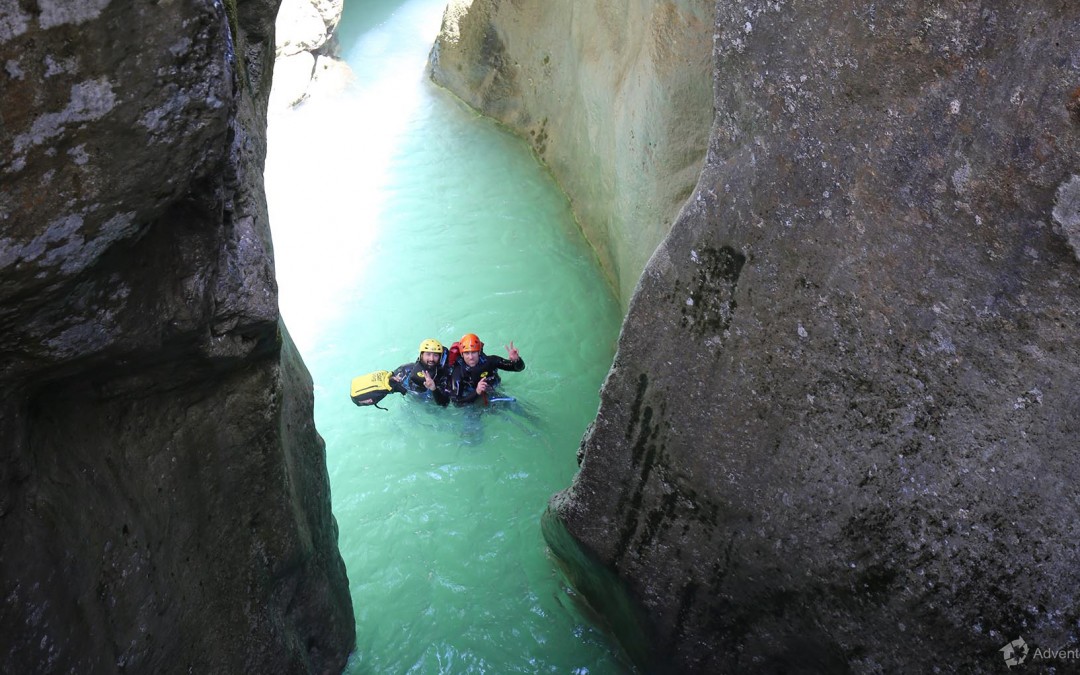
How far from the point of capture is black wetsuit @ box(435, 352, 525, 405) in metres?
7.41

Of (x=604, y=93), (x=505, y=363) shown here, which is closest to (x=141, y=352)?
(x=505, y=363)

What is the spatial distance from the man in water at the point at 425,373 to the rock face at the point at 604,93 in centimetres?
169

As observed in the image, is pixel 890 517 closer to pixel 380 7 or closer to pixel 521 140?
pixel 521 140

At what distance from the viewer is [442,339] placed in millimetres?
8289

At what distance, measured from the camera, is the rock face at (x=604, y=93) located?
5.84 meters

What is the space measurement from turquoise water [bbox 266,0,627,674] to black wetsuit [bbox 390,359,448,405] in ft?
0.96

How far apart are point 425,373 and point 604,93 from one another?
10.3 feet

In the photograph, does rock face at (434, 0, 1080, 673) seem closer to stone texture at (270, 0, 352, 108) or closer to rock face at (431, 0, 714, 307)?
rock face at (431, 0, 714, 307)

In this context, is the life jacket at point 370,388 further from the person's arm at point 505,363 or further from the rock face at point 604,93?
the rock face at point 604,93

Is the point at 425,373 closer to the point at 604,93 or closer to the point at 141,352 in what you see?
the point at 604,93

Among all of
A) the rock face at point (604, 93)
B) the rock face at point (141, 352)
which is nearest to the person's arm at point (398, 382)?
the rock face at point (604, 93)

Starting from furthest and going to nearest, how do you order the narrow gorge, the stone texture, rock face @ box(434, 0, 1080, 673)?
the stone texture < rock face @ box(434, 0, 1080, 673) < the narrow gorge
